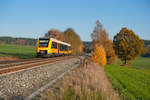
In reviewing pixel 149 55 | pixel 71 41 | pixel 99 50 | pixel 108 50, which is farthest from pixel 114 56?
pixel 149 55

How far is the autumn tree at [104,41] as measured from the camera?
3378cm

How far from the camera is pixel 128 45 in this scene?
35719 mm

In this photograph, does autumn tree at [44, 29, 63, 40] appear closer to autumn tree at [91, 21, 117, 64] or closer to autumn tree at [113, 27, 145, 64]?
autumn tree at [91, 21, 117, 64]

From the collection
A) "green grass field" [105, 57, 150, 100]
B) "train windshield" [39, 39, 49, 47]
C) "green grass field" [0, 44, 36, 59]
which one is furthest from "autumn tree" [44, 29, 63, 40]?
"green grass field" [105, 57, 150, 100]

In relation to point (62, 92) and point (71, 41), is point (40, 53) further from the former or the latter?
point (71, 41)

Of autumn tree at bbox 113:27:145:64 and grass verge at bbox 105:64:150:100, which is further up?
autumn tree at bbox 113:27:145:64

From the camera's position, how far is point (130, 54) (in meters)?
35.3

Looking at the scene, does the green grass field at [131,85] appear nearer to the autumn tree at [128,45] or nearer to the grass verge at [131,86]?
the grass verge at [131,86]

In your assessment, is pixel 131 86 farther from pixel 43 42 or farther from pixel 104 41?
pixel 104 41

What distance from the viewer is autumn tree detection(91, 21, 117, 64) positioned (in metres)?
33.8

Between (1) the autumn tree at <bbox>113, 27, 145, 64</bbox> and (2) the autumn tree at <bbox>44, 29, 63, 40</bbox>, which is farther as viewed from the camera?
(2) the autumn tree at <bbox>44, 29, 63, 40</bbox>

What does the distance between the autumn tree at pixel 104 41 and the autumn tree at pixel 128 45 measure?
2.96 metres

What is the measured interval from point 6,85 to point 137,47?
33979mm

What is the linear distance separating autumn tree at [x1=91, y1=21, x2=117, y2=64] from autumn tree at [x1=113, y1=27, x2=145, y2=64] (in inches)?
116
